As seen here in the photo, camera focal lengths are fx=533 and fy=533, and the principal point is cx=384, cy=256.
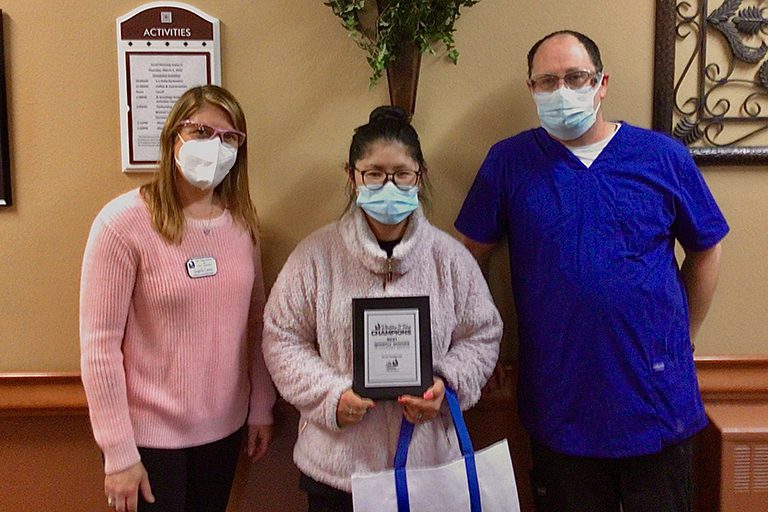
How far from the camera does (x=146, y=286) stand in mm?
1250

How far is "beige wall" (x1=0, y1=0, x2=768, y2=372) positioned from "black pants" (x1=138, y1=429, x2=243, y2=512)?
57 centimetres

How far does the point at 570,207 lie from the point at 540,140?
0.22 m

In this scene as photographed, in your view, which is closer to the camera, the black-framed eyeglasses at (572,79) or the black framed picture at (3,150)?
the black-framed eyeglasses at (572,79)

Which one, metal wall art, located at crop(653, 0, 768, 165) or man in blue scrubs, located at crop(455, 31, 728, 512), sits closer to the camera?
man in blue scrubs, located at crop(455, 31, 728, 512)

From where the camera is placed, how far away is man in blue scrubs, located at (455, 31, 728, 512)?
4.48ft

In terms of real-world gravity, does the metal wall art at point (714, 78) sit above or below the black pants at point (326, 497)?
above

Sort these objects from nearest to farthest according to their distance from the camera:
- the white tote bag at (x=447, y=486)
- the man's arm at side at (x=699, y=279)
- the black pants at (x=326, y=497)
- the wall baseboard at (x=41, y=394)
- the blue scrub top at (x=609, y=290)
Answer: the white tote bag at (x=447, y=486) < the black pants at (x=326, y=497) < the blue scrub top at (x=609, y=290) < the man's arm at side at (x=699, y=279) < the wall baseboard at (x=41, y=394)

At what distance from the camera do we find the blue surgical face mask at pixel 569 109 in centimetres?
137

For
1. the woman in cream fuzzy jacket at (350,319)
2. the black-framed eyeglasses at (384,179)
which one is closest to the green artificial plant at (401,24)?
the woman in cream fuzzy jacket at (350,319)

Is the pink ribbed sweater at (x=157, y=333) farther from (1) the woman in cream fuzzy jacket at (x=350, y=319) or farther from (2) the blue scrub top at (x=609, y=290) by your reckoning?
(2) the blue scrub top at (x=609, y=290)

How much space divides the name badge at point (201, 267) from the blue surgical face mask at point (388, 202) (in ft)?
1.29

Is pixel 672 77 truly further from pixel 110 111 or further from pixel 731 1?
pixel 110 111

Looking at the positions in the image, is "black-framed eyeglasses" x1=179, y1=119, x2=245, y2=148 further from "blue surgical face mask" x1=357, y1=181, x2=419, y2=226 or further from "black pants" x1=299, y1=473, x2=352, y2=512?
"black pants" x1=299, y1=473, x2=352, y2=512

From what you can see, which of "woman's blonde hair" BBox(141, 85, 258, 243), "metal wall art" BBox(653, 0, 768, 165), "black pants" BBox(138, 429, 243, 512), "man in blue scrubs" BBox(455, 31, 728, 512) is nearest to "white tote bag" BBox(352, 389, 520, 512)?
"man in blue scrubs" BBox(455, 31, 728, 512)
